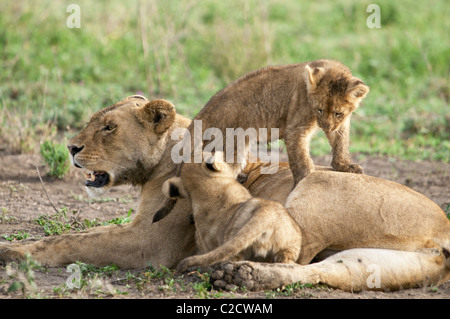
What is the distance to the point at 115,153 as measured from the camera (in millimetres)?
5715

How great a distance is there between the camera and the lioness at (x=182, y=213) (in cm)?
496

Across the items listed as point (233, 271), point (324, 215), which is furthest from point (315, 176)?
point (233, 271)

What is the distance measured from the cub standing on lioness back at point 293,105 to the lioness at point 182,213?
29 cm

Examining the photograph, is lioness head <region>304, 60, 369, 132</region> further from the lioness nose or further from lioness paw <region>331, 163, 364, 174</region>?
the lioness nose

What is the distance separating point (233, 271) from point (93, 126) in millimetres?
1851

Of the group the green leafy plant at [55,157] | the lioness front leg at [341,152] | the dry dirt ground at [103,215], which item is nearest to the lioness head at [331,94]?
the lioness front leg at [341,152]

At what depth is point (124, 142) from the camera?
5711 millimetres

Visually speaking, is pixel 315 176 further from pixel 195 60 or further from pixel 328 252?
pixel 195 60

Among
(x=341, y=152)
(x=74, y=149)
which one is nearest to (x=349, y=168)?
(x=341, y=152)

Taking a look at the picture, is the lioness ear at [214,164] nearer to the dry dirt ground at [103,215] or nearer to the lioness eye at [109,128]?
the dry dirt ground at [103,215]

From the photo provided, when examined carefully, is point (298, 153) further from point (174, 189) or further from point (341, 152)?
point (174, 189)

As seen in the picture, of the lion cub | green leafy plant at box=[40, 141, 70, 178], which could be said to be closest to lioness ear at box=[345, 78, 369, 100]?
the lion cub

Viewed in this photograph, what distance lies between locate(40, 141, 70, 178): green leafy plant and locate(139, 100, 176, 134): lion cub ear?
7.71ft

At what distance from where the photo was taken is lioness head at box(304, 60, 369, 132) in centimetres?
546
